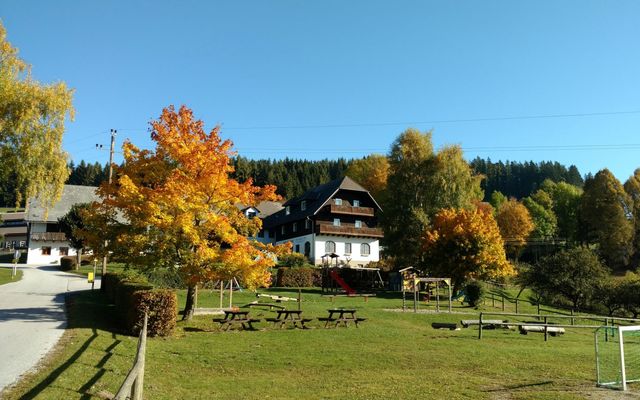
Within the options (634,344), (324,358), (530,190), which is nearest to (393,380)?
(324,358)

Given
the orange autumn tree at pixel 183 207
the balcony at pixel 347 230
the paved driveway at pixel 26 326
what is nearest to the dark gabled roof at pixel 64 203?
the balcony at pixel 347 230

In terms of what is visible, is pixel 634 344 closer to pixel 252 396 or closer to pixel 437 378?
pixel 437 378

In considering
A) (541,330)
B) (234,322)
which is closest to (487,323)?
(541,330)

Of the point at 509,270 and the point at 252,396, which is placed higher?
the point at 509,270

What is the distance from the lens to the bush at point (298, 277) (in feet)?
134

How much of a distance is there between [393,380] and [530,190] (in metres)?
154

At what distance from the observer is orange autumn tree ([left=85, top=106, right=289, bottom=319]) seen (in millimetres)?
17750

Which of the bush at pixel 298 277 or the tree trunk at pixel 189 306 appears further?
the bush at pixel 298 277

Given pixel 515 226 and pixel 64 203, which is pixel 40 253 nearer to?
pixel 64 203

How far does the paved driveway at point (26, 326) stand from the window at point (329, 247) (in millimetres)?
31301

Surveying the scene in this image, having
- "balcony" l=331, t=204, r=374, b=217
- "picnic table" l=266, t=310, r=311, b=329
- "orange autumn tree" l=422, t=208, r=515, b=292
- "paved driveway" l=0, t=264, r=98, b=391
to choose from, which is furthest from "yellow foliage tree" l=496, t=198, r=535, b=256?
"paved driveway" l=0, t=264, r=98, b=391

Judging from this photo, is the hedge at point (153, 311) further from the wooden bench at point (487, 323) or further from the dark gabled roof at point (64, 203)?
the dark gabled roof at point (64, 203)

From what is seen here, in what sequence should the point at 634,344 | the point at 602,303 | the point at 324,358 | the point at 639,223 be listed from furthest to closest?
the point at 639,223 → the point at 602,303 → the point at 634,344 → the point at 324,358

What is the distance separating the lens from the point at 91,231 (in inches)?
764
